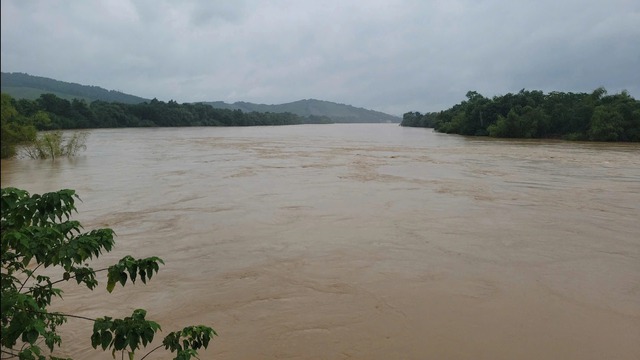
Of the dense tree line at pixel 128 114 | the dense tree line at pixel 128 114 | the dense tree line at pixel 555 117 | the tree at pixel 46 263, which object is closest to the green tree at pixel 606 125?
the dense tree line at pixel 555 117

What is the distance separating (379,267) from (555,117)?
4695cm

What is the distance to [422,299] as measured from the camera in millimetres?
5340

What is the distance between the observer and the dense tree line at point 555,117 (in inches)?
1523

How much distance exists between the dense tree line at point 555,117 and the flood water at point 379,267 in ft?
98.6

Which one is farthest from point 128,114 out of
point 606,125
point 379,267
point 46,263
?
point 46,263

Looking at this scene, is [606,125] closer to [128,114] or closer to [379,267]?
[379,267]

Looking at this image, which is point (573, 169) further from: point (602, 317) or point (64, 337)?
point (64, 337)

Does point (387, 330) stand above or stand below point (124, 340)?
below

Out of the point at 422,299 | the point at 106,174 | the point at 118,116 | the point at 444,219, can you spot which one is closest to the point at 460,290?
the point at 422,299

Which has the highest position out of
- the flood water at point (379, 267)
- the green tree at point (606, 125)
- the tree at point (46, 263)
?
the green tree at point (606, 125)

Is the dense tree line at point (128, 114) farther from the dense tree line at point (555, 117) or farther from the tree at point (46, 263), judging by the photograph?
the dense tree line at point (555, 117)

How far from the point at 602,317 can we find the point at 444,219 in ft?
15.0

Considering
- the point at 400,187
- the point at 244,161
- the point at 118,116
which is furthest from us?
the point at 118,116

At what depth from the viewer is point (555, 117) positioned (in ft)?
151
